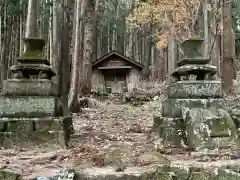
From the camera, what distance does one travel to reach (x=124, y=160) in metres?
5.17

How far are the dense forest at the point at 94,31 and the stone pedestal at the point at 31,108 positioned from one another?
4.51 m

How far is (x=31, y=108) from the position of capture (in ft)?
21.5

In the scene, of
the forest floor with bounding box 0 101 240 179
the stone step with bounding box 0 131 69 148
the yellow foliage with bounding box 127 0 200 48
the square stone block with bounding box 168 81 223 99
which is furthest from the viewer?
the yellow foliage with bounding box 127 0 200 48

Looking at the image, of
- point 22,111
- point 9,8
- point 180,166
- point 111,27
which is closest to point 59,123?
point 22,111

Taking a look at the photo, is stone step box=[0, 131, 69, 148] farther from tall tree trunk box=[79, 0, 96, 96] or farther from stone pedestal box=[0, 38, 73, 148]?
tall tree trunk box=[79, 0, 96, 96]

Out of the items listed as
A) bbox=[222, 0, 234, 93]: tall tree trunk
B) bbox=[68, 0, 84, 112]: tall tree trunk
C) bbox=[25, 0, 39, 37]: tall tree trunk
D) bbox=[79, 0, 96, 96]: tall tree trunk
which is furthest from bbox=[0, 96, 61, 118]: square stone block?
bbox=[222, 0, 234, 93]: tall tree trunk

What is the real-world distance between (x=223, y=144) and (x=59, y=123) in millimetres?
3094

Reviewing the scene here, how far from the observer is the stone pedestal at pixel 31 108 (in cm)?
635

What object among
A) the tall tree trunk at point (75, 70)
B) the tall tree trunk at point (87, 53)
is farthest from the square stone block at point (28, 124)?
the tall tree trunk at point (87, 53)

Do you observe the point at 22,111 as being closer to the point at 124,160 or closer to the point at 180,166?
the point at 124,160

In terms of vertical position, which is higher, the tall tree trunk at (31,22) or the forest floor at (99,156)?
the tall tree trunk at (31,22)

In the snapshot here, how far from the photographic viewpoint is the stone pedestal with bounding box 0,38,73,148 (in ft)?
20.8

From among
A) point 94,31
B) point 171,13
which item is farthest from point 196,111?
point 94,31

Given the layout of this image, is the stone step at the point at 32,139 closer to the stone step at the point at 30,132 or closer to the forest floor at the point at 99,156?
the stone step at the point at 30,132
